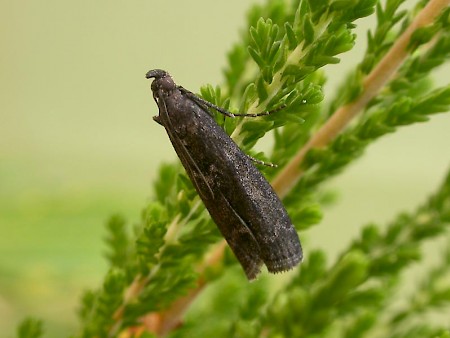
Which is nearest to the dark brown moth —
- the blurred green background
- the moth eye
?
the moth eye

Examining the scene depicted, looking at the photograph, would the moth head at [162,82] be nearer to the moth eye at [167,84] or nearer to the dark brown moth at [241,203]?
the moth eye at [167,84]

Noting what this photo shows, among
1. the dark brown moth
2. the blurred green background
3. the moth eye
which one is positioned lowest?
the dark brown moth

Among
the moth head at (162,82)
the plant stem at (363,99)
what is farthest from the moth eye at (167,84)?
the plant stem at (363,99)

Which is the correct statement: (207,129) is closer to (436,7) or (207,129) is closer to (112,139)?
(436,7)

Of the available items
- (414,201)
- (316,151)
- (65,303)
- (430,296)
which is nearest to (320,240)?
(414,201)

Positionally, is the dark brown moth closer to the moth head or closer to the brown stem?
the brown stem

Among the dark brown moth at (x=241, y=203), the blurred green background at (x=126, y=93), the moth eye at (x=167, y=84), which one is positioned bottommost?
the dark brown moth at (x=241, y=203)

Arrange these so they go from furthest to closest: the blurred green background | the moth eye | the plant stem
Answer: the blurred green background
the moth eye
the plant stem
